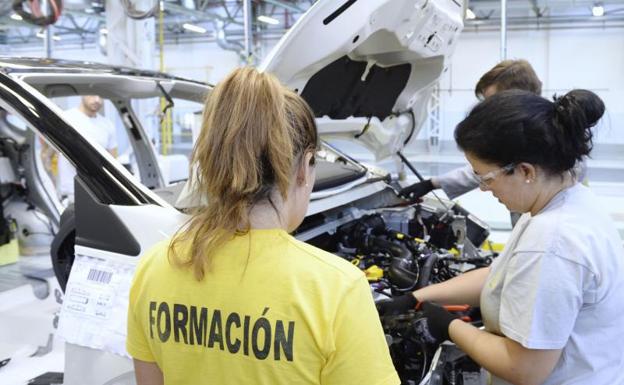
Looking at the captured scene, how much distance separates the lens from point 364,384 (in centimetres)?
104

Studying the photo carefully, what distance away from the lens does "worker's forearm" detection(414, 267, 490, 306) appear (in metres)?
2.06

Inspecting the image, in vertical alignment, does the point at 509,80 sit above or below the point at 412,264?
above

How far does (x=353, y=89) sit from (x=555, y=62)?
9.89 m

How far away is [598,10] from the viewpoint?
10930 mm

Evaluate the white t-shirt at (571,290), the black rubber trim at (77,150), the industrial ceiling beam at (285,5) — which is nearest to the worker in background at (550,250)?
the white t-shirt at (571,290)

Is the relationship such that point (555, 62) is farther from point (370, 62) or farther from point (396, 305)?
point (396, 305)

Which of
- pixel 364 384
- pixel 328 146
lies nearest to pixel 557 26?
pixel 328 146

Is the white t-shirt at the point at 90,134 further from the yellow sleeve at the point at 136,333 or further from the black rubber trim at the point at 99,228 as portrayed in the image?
the yellow sleeve at the point at 136,333

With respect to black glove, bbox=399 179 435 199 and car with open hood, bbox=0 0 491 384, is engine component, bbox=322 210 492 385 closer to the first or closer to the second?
car with open hood, bbox=0 0 491 384

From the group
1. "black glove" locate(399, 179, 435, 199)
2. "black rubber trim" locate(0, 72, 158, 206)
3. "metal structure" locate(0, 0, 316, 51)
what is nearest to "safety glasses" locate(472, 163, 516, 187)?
"black rubber trim" locate(0, 72, 158, 206)

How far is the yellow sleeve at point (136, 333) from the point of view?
121 cm

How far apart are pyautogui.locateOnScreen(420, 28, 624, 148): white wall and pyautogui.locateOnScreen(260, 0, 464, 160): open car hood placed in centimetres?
651

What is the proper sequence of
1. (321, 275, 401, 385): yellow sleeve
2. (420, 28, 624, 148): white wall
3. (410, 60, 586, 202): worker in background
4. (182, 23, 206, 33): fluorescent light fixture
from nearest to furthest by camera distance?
1. (321, 275, 401, 385): yellow sleeve
2. (410, 60, 586, 202): worker in background
3. (420, 28, 624, 148): white wall
4. (182, 23, 206, 33): fluorescent light fixture

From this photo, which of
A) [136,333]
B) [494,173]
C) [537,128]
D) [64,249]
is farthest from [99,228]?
[537,128]
